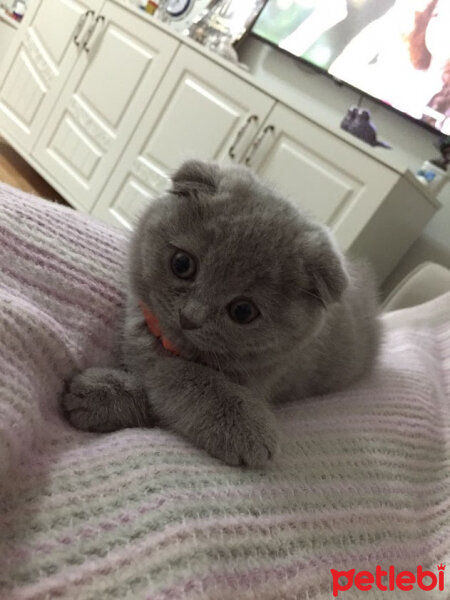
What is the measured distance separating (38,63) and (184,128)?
3.72 ft

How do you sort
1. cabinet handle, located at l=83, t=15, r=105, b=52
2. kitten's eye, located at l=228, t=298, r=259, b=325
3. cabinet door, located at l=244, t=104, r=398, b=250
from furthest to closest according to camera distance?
1. cabinet handle, located at l=83, t=15, r=105, b=52
2. cabinet door, located at l=244, t=104, r=398, b=250
3. kitten's eye, located at l=228, t=298, r=259, b=325

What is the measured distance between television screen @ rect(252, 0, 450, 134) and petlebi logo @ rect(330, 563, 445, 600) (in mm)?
2109

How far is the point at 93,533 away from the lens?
1.30ft

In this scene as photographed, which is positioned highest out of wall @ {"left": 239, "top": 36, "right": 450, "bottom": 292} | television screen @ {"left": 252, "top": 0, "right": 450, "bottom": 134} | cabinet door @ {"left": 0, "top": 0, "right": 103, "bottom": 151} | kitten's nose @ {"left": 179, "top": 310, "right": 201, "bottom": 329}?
television screen @ {"left": 252, "top": 0, "right": 450, "bottom": 134}

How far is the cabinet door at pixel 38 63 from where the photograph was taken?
273 cm

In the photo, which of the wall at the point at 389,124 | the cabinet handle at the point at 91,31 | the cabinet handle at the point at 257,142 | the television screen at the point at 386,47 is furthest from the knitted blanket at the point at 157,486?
the cabinet handle at the point at 91,31

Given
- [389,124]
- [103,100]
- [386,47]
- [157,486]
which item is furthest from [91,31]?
[157,486]

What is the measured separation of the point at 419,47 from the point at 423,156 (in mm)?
455

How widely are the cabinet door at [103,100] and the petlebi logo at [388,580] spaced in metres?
2.22

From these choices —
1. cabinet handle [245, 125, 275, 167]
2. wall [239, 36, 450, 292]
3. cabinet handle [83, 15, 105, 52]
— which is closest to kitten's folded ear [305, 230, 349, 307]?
cabinet handle [245, 125, 275, 167]

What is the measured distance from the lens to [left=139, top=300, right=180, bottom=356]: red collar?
28.3 inches

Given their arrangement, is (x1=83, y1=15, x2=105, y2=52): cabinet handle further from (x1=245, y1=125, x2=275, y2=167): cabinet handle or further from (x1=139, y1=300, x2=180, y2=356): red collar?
(x1=139, y1=300, x2=180, y2=356): red collar

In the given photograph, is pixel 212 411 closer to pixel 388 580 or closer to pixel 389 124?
pixel 388 580

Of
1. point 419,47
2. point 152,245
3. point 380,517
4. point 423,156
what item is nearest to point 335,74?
point 419,47
